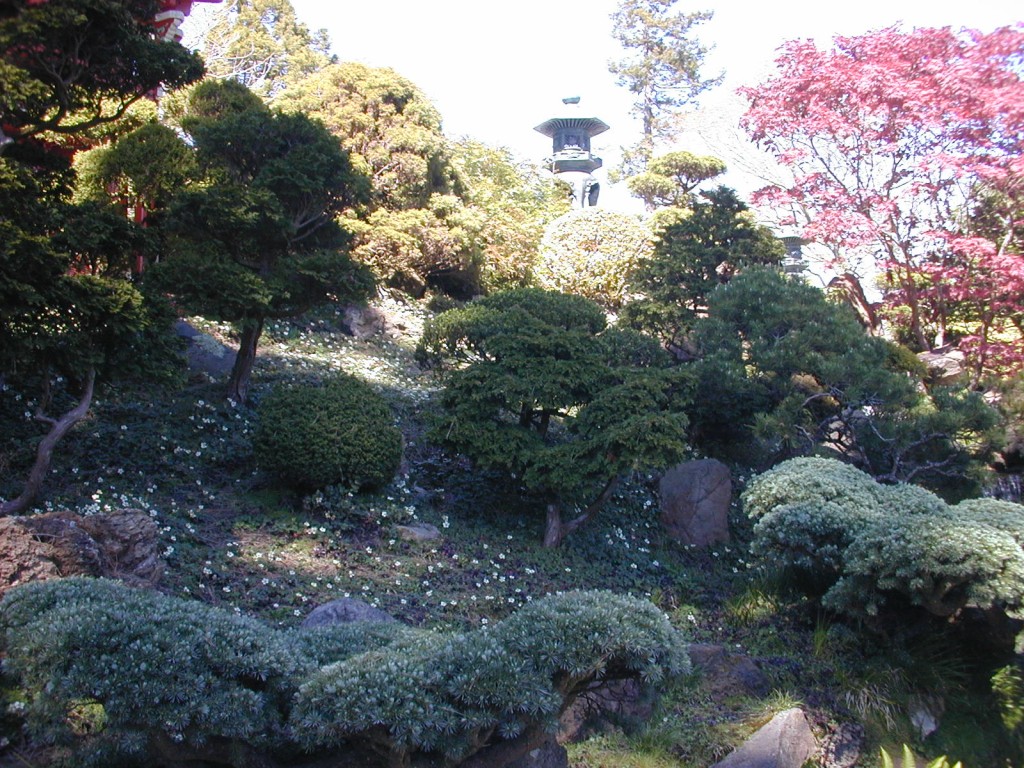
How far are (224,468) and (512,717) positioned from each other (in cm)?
506

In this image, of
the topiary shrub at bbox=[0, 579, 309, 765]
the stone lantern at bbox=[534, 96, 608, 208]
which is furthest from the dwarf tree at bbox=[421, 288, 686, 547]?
the stone lantern at bbox=[534, 96, 608, 208]

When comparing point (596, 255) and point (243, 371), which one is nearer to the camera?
point (243, 371)

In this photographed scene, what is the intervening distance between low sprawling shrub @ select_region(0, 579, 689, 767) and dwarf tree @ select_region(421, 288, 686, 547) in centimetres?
359

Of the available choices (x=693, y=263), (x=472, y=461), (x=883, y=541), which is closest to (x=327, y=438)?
(x=472, y=461)

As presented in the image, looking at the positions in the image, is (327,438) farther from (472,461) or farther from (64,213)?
(64,213)

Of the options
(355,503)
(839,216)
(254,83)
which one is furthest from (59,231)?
(254,83)

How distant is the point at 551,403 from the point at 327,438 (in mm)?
1985

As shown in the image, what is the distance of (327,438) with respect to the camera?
736 centimetres

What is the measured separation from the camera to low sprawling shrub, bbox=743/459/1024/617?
5.46 m

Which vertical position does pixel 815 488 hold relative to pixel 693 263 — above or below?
below

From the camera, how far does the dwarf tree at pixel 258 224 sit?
743cm

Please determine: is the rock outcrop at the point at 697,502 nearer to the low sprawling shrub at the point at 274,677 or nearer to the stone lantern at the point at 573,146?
the low sprawling shrub at the point at 274,677

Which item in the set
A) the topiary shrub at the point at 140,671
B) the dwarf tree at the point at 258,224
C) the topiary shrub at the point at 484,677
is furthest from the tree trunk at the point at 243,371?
the topiary shrub at the point at 484,677

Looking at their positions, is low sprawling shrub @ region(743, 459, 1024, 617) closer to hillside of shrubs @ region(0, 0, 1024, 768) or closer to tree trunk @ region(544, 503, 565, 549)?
hillside of shrubs @ region(0, 0, 1024, 768)
